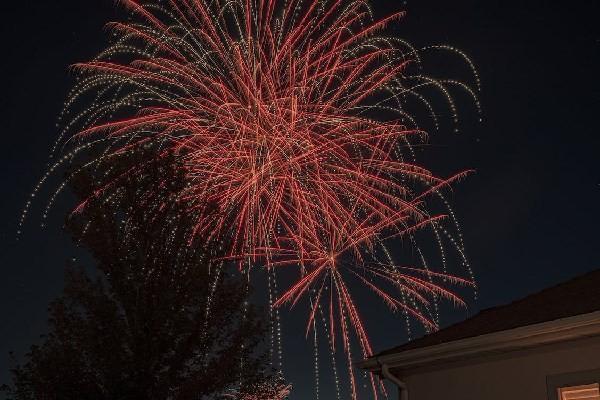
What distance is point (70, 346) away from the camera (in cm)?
1482

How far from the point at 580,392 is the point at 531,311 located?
160 centimetres

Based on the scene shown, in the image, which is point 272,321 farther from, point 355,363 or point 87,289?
point 355,363

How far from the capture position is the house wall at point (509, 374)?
8.30m

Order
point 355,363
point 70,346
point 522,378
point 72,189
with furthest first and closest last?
point 72,189 → point 70,346 → point 355,363 → point 522,378

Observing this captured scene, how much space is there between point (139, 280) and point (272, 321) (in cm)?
305

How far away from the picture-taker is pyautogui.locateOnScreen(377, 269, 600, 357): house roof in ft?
29.1

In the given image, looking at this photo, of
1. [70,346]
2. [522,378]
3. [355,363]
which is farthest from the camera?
[70,346]

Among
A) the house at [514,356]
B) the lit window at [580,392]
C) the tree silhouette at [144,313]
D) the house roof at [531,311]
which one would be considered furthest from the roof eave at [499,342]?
the tree silhouette at [144,313]

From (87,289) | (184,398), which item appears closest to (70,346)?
(87,289)

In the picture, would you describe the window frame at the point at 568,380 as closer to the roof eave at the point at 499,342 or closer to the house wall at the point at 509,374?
the house wall at the point at 509,374

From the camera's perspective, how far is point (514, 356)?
8.95 meters

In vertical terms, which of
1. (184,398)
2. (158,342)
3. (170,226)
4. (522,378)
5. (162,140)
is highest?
(162,140)

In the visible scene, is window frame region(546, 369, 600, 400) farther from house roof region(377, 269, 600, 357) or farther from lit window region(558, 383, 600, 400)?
house roof region(377, 269, 600, 357)

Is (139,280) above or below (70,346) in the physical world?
above
